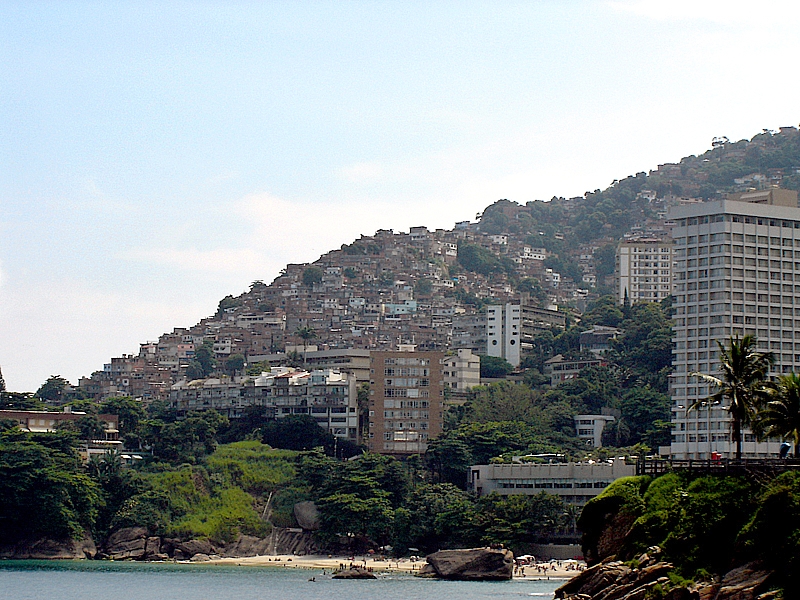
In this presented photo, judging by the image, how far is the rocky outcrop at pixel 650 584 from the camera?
159 feet

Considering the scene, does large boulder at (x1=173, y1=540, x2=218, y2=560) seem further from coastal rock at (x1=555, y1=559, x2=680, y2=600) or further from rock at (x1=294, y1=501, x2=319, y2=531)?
coastal rock at (x1=555, y1=559, x2=680, y2=600)

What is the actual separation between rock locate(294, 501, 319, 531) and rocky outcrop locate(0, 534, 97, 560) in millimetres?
19365

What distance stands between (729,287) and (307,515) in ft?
152

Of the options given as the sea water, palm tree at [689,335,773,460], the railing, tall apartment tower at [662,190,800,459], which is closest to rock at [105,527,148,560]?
the sea water

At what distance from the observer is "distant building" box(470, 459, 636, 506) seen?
5074 inches

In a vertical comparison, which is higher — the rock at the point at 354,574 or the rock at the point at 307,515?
the rock at the point at 307,515

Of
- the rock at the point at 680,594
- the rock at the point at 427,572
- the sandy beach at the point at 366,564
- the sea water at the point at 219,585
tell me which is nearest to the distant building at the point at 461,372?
the sandy beach at the point at 366,564

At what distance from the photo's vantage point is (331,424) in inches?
6403

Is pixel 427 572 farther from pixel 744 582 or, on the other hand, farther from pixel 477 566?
pixel 744 582

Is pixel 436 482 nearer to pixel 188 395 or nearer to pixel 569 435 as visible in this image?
pixel 569 435

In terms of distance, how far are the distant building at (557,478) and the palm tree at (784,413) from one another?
218ft

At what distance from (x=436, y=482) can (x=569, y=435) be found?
23176 millimetres

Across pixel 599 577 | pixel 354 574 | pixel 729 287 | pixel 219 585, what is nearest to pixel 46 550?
A: pixel 219 585

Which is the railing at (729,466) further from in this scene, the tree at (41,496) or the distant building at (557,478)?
the tree at (41,496)
